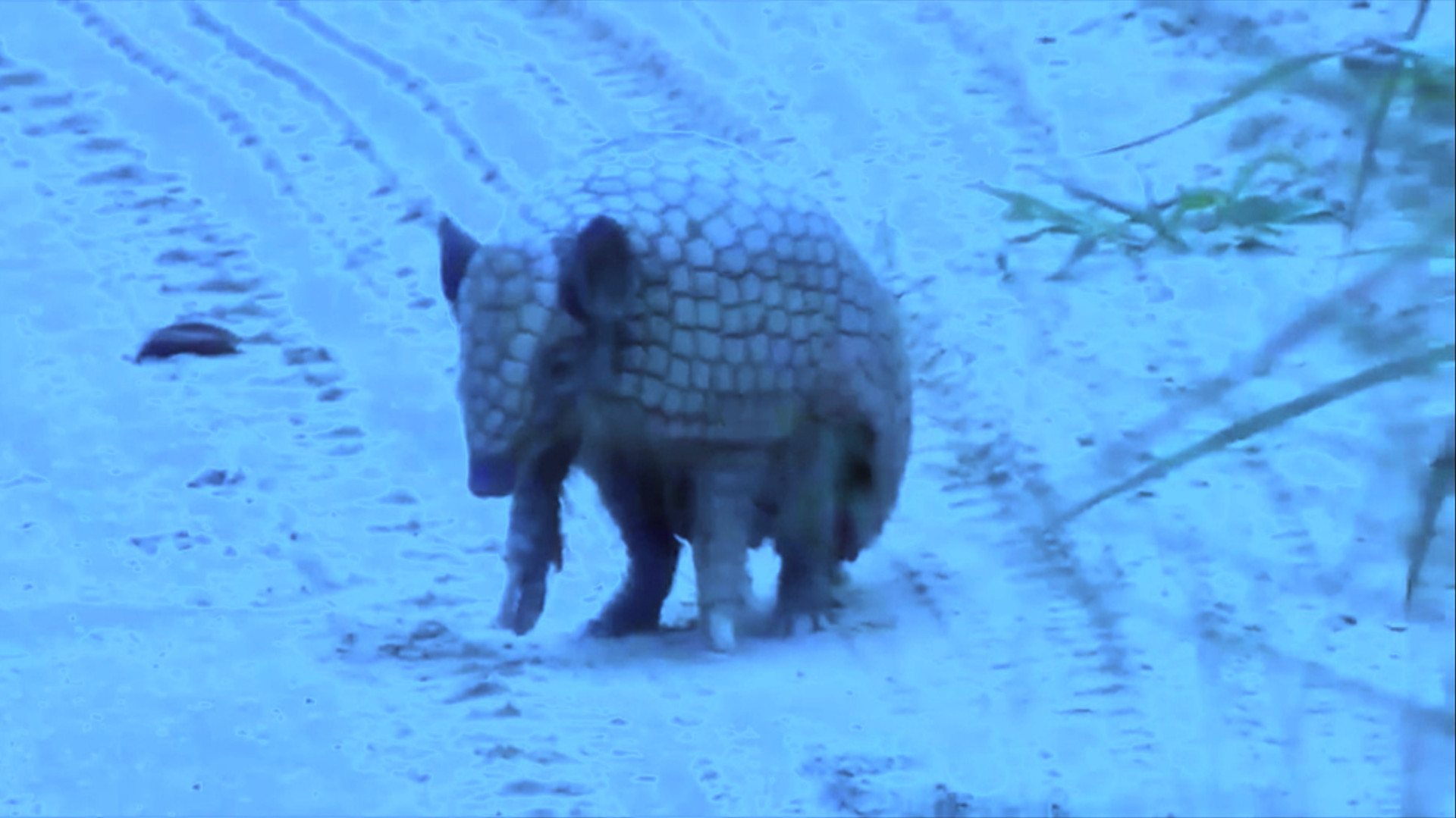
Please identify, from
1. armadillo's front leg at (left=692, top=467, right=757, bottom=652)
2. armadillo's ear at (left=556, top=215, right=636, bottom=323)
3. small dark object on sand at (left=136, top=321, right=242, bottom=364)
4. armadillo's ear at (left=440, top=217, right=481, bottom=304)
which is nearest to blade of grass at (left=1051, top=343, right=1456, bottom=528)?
armadillo's ear at (left=556, top=215, right=636, bottom=323)

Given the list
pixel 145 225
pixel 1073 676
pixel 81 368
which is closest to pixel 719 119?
pixel 145 225

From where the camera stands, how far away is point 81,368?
488 cm

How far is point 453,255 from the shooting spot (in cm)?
310

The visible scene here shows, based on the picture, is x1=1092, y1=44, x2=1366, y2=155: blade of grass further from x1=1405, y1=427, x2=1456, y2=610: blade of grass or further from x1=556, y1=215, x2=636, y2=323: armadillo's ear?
x1=556, y1=215, x2=636, y2=323: armadillo's ear

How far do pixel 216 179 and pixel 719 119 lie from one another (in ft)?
5.08

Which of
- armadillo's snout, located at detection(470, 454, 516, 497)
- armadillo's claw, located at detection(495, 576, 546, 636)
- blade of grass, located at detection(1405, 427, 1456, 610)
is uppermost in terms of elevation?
blade of grass, located at detection(1405, 427, 1456, 610)

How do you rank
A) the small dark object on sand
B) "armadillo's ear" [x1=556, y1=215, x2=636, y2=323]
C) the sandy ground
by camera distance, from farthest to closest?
1. the small dark object on sand
2. "armadillo's ear" [x1=556, y1=215, x2=636, y2=323]
3. the sandy ground

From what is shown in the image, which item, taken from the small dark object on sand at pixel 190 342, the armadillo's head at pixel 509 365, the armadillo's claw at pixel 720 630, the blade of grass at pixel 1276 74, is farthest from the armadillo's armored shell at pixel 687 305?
the small dark object on sand at pixel 190 342

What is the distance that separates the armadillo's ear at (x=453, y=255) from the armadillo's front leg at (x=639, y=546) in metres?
0.36

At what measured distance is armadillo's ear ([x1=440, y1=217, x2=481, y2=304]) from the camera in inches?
121

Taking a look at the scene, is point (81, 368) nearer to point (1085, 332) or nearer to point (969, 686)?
point (1085, 332)

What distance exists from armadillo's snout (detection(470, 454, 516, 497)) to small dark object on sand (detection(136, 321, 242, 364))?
223cm

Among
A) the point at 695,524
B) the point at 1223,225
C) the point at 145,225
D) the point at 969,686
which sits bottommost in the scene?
the point at 145,225

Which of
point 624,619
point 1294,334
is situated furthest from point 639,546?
point 1294,334
